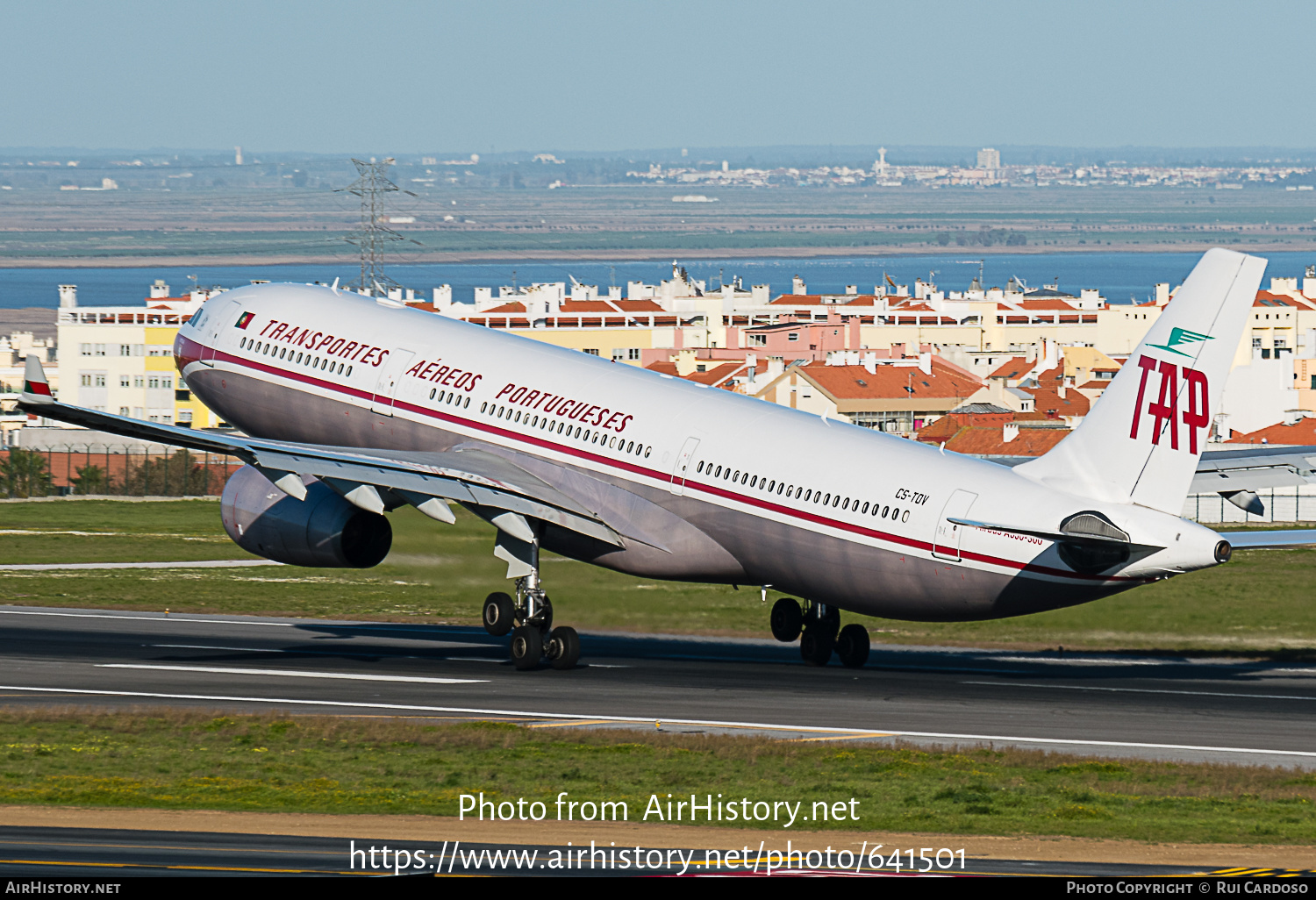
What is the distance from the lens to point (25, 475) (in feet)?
398

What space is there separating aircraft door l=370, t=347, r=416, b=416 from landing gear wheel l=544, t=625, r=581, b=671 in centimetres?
805

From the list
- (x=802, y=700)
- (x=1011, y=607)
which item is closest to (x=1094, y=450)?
(x=1011, y=607)

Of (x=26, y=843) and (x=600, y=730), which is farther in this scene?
(x=600, y=730)

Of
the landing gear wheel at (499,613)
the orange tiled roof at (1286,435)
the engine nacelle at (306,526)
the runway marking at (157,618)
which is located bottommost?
the orange tiled roof at (1286,435)

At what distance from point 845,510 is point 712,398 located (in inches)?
230

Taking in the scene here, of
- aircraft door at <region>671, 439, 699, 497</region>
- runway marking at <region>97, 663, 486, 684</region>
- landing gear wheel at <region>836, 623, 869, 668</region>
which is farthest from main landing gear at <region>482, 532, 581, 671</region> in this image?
landing gear wheel at <region>836, 623, 869, 668</region>

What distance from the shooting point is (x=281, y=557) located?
156ft

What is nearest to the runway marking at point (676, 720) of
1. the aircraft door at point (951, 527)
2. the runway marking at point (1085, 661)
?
the aircraft door at point (951, 527)

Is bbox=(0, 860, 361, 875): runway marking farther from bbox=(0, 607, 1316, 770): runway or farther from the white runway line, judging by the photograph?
the white runway line

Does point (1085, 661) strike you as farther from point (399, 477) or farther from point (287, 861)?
point (287, 861)

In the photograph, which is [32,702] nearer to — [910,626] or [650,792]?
[650,792]

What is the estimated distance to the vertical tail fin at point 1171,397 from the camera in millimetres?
36344

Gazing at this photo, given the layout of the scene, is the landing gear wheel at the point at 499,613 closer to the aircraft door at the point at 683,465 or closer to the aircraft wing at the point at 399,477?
the aircraft wing at the point at 399,477

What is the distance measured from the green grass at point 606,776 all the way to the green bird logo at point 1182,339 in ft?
27.0
